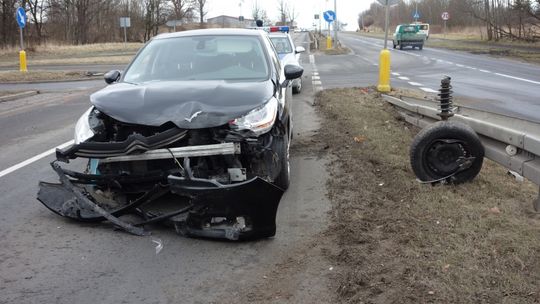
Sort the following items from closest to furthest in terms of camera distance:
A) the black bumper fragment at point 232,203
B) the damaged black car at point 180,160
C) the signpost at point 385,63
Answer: the black bumper fragment at point 232,203 → the damaged black car at point 180,160 → the signpost at point 385,63

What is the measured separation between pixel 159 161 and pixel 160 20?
71.7 metres

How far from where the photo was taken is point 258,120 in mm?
4668

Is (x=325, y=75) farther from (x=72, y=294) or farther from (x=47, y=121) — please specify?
(x=72, y=294)

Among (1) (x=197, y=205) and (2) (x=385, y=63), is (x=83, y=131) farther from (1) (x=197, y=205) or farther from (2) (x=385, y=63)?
(2) (x=385, y=63)

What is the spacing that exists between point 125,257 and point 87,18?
67948mm

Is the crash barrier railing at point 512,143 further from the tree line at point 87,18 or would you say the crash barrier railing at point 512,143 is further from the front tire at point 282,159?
the tree line at point 87,18

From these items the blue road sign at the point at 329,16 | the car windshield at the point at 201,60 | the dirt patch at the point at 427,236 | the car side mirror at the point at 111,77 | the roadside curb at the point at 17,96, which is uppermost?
the blue road sign at the point at 329,16

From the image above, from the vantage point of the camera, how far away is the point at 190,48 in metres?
6.32

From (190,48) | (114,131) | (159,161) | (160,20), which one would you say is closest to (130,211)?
(159,161)

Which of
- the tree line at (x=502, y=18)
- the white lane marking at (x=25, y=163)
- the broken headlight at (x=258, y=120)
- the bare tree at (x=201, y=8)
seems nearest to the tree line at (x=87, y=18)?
the bare tree at (x=201, y=8)

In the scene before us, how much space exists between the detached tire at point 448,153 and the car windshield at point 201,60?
5.89 feet

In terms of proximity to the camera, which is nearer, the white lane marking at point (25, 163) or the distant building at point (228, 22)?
the white lane marking at point (25, 163)

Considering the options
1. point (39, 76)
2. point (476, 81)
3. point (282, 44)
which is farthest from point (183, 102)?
point (39, 76)

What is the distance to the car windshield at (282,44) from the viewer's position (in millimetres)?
15041
